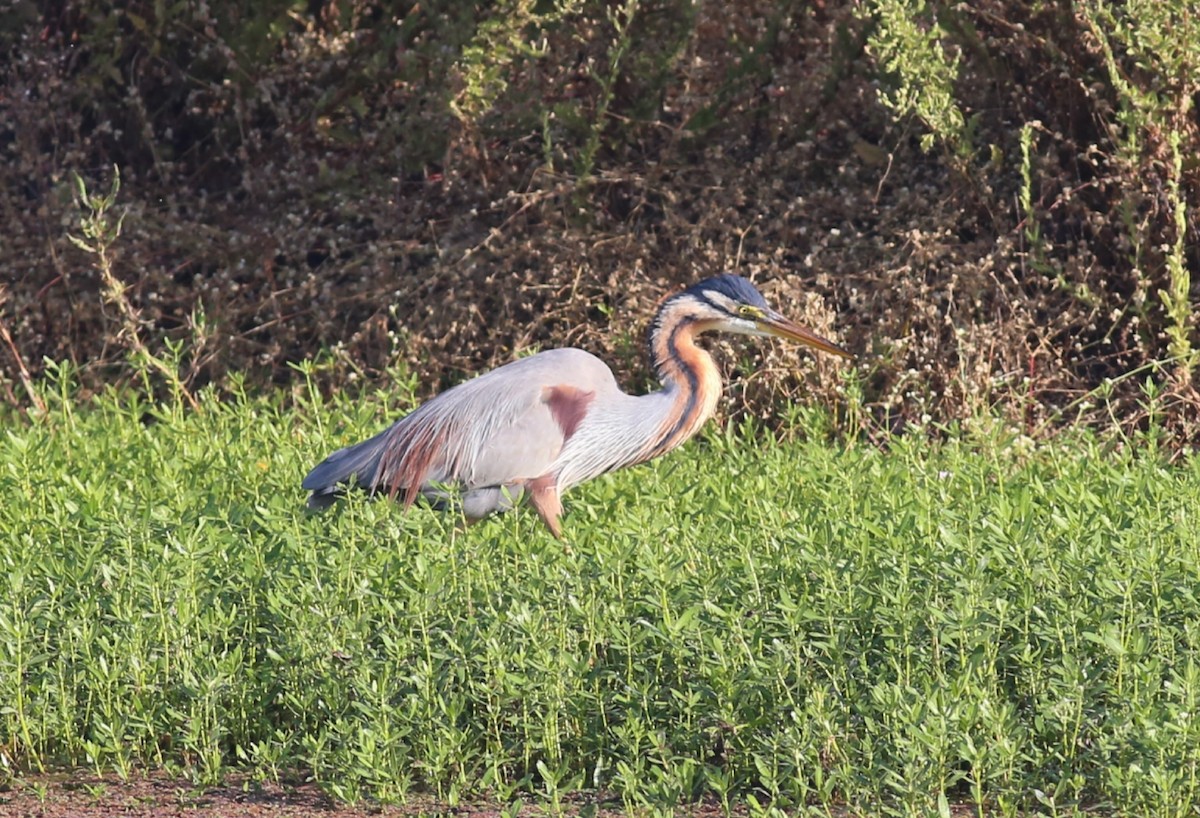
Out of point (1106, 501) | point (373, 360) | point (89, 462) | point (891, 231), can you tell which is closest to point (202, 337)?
point (89, 462)

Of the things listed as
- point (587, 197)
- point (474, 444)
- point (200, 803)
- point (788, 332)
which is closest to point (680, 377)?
point (788, 332)

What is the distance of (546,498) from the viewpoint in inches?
232

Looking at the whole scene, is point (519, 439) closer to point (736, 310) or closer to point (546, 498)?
point (546, 498)

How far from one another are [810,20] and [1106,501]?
12.5ft

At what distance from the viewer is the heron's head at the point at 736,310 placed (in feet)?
21.0

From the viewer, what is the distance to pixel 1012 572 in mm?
4359

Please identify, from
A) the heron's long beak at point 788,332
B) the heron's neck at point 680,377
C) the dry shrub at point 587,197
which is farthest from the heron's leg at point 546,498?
the dry shrub at point 587,197

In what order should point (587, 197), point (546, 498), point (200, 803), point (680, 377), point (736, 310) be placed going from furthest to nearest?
point (587, 197)
point (736, 310)
point (680, 377)
point (546, 498)
point (200, 803)

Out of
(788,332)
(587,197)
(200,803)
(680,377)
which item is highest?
(587,197)

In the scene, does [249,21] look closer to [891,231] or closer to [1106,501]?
[891,231]

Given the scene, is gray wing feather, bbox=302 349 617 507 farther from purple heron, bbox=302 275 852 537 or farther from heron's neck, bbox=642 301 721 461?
heron's neck, bbox=642 301 721 461

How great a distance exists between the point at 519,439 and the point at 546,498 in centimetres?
21

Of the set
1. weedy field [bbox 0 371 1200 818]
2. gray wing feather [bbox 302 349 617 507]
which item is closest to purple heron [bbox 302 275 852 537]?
gray wing feather [bbox 302 349 617 507]

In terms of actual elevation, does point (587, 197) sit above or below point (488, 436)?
above
